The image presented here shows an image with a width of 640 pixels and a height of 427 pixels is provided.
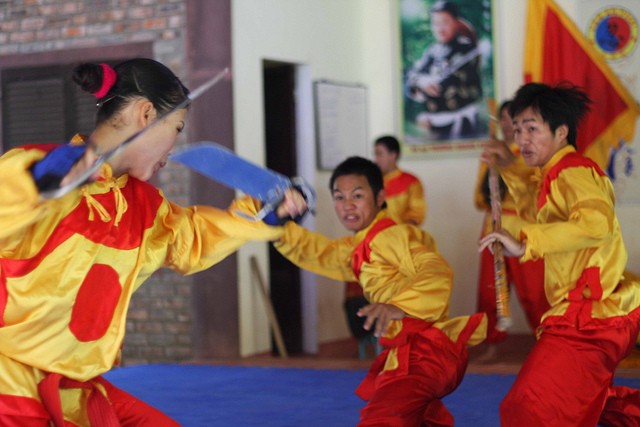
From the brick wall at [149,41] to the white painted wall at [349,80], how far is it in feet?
1.13

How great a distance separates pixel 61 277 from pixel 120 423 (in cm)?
38

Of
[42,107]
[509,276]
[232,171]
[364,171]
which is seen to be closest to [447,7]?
[509,276]

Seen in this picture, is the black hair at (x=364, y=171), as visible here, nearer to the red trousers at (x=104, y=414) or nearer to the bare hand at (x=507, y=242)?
the bare hand at (x=507, y=242)

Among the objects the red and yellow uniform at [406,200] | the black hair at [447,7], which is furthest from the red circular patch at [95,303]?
the black hair at [447,7]

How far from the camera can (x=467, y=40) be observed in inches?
264

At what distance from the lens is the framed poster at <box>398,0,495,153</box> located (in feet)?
21.9

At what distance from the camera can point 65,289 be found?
2023mm

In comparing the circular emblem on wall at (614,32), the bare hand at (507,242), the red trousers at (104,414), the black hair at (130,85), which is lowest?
the red trousers at (104,414)

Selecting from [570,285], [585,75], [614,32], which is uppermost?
[614,32]

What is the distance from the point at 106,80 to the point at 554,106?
1.54m

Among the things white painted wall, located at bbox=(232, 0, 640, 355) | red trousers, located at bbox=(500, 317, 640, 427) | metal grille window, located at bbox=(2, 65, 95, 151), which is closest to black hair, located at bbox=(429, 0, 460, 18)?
white painted wall, located at bbox=(232, 0, 640, 355)

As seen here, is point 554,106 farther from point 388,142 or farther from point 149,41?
point 149,41

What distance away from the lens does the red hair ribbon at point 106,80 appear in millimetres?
→ 2156

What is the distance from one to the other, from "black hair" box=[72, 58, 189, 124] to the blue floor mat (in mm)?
2052
